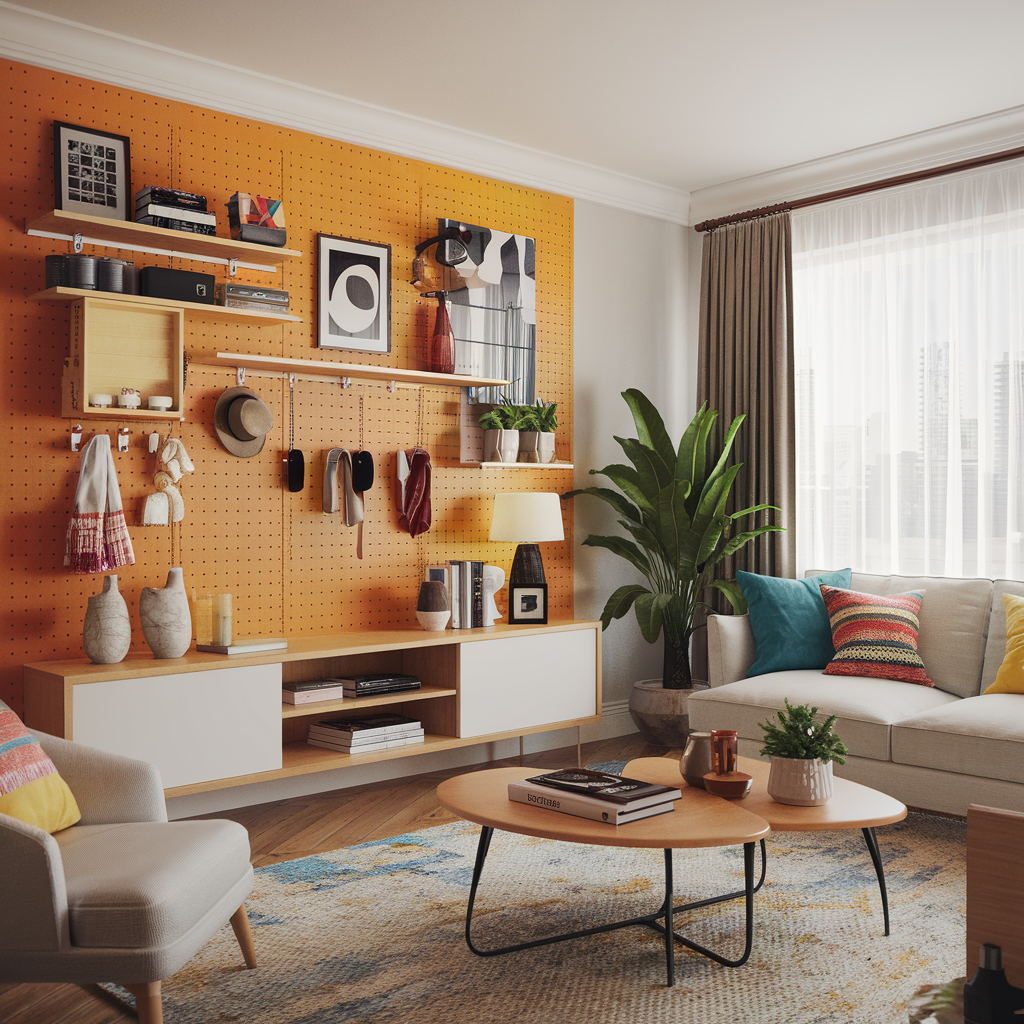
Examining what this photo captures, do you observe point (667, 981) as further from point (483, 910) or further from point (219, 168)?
point (219, 168)

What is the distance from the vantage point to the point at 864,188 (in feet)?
15.0

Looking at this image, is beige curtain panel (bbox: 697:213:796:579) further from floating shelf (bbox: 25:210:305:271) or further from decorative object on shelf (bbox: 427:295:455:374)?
floating shelf (bbox: 25:210:305:271)

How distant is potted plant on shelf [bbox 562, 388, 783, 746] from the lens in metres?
4.51

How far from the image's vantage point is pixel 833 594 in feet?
13.7

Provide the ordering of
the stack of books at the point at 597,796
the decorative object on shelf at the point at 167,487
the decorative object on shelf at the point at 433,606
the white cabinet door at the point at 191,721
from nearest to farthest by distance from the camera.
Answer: the stack of books at the point at 597,796 → the white cabinet door at the point at 191,721 → the decorative object on shelf at the point at 167,487 → the decorative object on shelf at the point at 433,606

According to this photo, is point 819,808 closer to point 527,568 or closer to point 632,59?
point 527,568

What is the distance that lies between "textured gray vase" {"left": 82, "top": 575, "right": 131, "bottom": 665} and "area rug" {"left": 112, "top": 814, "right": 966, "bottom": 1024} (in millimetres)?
831

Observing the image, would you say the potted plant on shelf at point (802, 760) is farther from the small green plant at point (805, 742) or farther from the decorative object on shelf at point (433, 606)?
the decorative object on shelf at point (433, 606)

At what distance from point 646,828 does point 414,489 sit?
2.20 metres

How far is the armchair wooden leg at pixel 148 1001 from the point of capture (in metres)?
1.84

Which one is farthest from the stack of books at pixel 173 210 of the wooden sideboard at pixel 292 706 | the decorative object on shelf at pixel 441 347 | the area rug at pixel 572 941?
the area rug at pixel 572 941

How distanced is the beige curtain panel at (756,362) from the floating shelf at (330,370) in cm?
132

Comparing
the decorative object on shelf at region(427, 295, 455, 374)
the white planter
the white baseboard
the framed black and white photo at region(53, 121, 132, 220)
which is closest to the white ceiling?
the framed black and white photo at region(53, 121, 132, 220)

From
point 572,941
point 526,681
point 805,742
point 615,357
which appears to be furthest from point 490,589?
point 805,742
